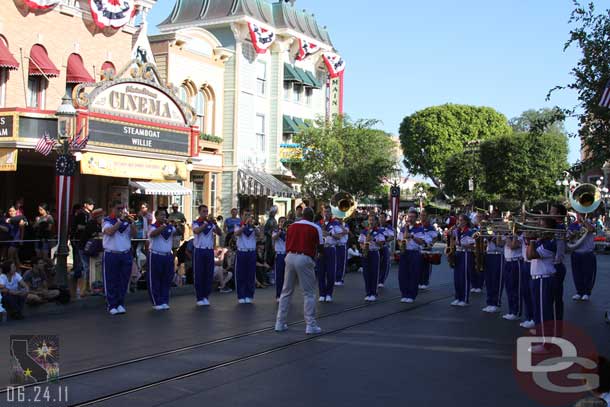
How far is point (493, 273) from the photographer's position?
14.4 m

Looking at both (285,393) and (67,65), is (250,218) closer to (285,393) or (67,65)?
(285,393)

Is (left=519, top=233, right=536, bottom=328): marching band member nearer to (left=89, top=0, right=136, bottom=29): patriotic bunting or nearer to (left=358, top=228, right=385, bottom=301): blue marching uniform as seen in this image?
(left=358, top=228, right=385, bottom=301): blue marching uniform

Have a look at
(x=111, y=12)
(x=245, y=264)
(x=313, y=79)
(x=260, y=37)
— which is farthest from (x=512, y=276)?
(x=313, y=79)

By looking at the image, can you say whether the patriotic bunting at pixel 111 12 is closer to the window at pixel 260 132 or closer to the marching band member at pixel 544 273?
the window at pixel 260 132

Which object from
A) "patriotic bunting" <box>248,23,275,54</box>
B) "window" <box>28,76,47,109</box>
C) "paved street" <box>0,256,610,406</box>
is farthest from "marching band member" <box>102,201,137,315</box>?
"patriotic bunting" <box>248,23,275,54</box>

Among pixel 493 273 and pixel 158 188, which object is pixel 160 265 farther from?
pixel 158 188

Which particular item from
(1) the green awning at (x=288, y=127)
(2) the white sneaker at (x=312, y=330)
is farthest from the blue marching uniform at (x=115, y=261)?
(1) the green awning at (x=288, y=127)

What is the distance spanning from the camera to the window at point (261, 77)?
3652 centimetres

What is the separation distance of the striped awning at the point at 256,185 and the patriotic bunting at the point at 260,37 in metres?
5.88

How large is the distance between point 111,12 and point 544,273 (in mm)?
19875

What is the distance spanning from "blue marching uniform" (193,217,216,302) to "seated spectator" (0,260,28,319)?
3.42m

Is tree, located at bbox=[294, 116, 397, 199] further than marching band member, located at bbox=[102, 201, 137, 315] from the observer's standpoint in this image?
Yes

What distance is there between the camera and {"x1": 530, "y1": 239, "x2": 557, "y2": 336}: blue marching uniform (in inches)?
393

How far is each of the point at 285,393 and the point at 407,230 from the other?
8540mm
